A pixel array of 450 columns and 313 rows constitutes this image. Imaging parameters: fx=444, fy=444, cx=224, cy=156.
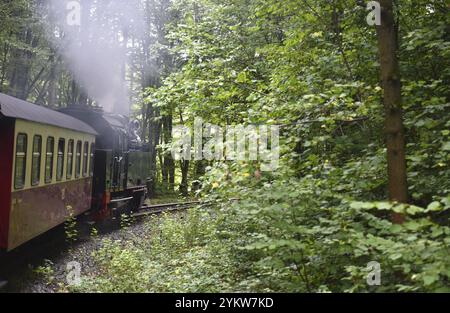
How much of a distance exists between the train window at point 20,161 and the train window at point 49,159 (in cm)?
121

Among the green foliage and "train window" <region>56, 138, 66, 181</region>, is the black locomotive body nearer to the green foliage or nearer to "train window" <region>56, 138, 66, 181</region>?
the green foliage

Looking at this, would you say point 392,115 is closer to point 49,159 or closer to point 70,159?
point 49,159

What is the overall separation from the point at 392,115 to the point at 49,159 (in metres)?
7.12

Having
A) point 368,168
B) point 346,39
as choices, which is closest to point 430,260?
point 368,168

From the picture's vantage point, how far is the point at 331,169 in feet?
17.5

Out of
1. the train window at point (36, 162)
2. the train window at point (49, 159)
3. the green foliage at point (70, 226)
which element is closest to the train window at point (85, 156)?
the green foliage at point (70, 226)

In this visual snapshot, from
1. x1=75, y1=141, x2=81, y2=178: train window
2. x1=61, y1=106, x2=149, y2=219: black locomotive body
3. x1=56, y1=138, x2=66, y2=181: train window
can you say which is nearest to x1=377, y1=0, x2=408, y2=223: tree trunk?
x1=56, y1=138, x2=66, y2=181: train window

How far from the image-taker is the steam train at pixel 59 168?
7.28 metres

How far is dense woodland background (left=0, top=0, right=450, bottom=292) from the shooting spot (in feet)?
14.8

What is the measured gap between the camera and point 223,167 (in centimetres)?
543

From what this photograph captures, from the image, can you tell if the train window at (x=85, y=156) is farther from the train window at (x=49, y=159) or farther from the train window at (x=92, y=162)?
the train window at (x=49, y=159)

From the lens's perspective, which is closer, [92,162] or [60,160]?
[60,160]

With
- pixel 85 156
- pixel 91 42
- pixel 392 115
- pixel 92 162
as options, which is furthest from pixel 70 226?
pixel 91 42
